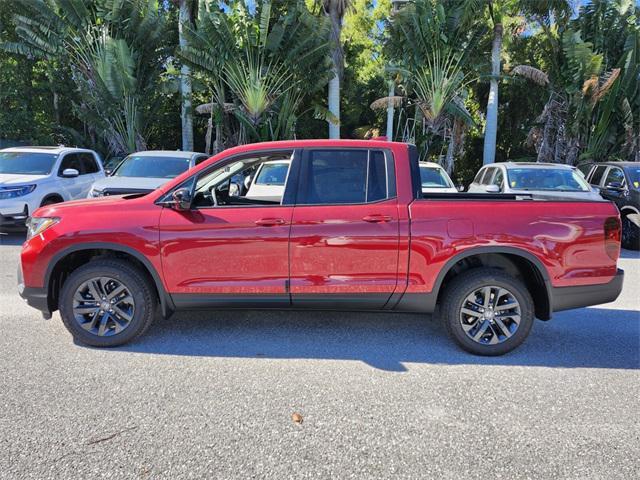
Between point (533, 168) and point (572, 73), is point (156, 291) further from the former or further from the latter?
point (572, 73)

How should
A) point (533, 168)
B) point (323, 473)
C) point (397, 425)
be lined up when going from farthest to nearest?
point (533, 168)
point (397, 425)
point (323, 473)

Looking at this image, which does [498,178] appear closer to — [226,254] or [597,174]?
[597,174]

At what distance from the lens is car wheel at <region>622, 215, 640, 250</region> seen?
910cm

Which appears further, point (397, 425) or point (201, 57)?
point (201, 57)

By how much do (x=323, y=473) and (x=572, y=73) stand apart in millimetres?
18043

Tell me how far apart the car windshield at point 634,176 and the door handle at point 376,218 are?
7.85m

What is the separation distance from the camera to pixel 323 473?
2.47 m

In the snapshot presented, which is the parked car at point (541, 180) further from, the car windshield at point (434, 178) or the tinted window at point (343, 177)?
the tinted window at point (343, 177)

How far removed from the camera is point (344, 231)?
3797 mm

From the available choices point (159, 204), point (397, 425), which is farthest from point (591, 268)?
point (159, 204)

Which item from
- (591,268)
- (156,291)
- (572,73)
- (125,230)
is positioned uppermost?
(572,73)

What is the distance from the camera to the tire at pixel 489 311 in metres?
3.86

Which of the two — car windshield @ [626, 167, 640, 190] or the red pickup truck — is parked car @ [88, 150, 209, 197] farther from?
car windshield @ [626, 167, 640, 190]

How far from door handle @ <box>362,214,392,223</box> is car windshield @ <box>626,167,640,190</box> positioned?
7852mm
